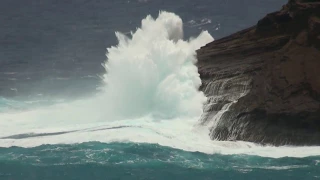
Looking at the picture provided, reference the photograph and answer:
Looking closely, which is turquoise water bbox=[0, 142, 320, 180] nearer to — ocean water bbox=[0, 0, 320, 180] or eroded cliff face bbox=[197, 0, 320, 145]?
ocean water bbox=[0, 0, 320, 180]

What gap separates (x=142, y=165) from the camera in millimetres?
29969

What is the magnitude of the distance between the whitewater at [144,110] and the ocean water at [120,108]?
0.20 ft

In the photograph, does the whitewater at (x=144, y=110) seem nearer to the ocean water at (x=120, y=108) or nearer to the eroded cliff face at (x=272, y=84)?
the ocean water at (x=120, y=108)

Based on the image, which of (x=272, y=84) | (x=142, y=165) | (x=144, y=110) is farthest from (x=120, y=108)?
(x=142, y=165)

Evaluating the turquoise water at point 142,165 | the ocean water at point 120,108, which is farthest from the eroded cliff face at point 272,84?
the turquoise water at point 142,165

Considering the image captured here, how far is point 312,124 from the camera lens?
1248 inches

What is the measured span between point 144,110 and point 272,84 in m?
8.36

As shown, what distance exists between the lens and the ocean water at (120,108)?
2981 cm

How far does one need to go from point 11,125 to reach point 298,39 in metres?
16.0

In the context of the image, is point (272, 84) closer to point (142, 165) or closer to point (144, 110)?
point (142, 165)

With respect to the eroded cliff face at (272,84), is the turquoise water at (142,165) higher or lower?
lower

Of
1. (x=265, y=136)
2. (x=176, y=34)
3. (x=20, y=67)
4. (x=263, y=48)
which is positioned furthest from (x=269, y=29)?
(x=20, y=67)

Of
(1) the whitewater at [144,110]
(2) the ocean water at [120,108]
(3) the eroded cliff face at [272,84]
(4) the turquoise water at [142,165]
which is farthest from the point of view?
(1) the whitewater at [144,110]

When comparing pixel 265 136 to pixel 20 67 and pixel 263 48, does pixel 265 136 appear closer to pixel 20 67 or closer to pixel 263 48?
pixel 263 48
